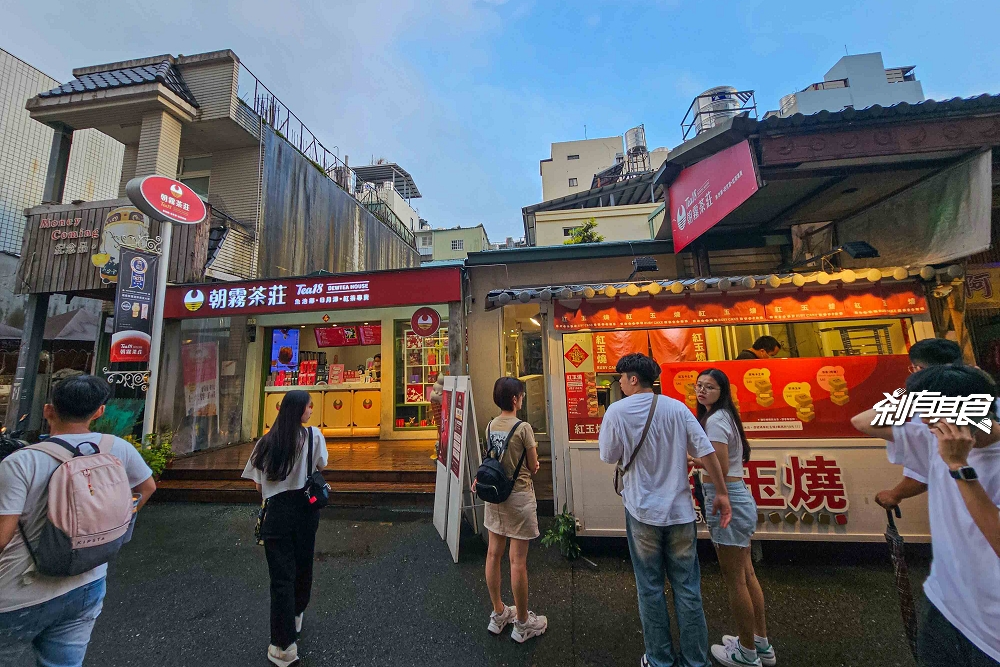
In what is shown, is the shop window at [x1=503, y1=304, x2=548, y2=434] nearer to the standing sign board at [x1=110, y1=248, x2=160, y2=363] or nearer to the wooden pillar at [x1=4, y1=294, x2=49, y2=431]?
the standing sign board at [x1=110, y1=248, x2=160, y2=363]

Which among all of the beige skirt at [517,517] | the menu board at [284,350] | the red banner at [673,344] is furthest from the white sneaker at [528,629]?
the menu board at [284,350]

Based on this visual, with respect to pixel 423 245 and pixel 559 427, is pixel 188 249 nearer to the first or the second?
pixel 559 427

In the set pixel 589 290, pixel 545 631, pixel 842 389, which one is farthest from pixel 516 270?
pixel 545 631

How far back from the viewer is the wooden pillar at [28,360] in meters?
8.42

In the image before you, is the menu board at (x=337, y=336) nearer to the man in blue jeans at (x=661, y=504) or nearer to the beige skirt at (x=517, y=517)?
the beige skirt at (x=517, y=517)

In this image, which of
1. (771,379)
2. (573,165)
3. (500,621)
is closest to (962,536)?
(500,621)

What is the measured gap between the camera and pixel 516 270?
7250 millimetres

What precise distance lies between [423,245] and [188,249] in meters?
24.5

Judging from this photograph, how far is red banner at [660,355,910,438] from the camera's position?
13.2 feet

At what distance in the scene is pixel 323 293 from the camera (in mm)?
6660

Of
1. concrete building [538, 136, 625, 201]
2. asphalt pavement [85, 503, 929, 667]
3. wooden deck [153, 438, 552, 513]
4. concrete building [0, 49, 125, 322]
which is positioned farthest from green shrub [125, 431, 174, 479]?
concrete building [538, 136, 625, 201]

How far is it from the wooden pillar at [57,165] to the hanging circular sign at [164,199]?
4.84m

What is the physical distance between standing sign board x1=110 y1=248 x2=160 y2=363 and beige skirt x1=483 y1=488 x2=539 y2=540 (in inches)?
299

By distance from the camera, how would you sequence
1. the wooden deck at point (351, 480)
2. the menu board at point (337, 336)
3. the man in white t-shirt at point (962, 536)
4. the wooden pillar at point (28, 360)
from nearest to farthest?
the man in white t-shirt at point (962, 536)
the wooden deck at point (351, 480)
the wooden pillar at point (28, 360)
the menu board at point (337, 336)
